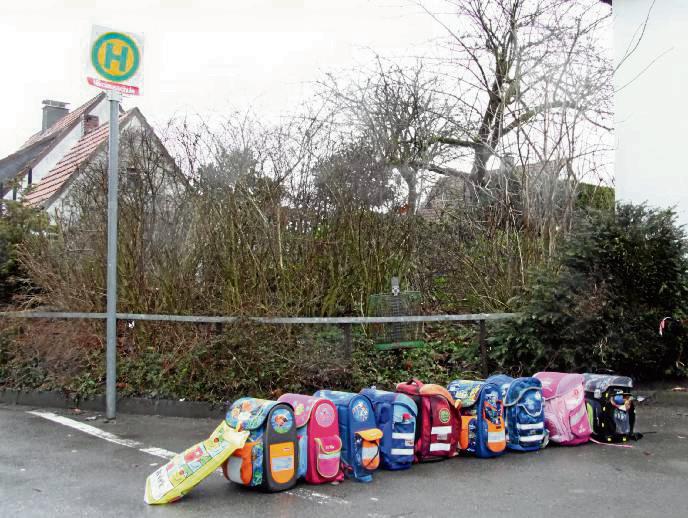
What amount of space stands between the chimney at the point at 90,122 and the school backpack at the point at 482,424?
23.1m

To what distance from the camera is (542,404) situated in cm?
646

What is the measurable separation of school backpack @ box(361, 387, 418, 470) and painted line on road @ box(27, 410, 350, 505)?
80 cm

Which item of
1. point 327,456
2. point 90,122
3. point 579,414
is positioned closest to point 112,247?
point 327,456

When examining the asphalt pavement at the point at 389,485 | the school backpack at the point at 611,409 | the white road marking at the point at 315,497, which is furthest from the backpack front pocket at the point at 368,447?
the school backpack at the point at 611,409

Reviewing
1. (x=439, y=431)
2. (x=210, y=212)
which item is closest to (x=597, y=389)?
(x=439, y=431)

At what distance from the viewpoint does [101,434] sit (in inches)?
286

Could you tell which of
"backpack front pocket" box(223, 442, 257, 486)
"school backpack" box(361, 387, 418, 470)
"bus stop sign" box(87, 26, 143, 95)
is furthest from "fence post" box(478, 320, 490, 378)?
"bus stop sign" box(87, 26, 143, 95)

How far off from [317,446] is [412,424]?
900mm

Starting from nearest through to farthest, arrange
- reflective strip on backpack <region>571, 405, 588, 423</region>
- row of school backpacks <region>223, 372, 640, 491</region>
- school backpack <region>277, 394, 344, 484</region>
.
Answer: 1. row of school backpacks <region>223, 372, 640, 491</region>
2. school backpack <region>277, 394, 344, 484</region>
3. reflective strip on backpack <region>571, 405, 588, 423</region>

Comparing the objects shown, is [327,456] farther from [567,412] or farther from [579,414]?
[579,414]

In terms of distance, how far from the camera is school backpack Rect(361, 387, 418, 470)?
5.85 metres

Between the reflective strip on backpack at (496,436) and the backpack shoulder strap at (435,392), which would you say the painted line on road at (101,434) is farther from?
the reflective strip on backpack at (496,436)

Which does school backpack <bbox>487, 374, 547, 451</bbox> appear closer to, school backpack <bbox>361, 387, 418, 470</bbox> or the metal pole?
school backpack <bbox>361, 387, 418, 470</bbox>

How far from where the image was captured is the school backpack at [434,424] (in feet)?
19.9
